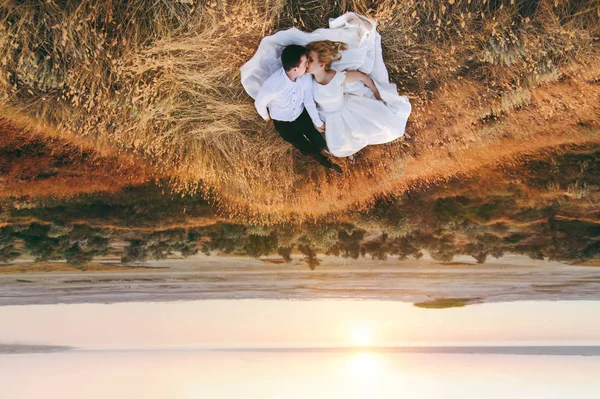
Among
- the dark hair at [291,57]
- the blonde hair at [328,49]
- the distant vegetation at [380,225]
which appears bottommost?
the distant vegetation at [380,225]

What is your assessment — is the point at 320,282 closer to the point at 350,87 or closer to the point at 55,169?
the point at 350,87

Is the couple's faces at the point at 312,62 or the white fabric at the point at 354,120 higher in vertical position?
the couple's faces at the point at 312,62

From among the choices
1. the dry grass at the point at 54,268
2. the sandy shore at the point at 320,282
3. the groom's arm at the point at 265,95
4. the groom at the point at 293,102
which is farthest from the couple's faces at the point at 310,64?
the dry grass at the point at 54,268

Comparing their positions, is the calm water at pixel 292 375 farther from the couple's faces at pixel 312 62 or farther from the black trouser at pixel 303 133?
the couple's faces at pixel 312 62

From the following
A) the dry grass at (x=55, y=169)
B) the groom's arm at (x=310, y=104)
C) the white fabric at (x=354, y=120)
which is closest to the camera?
the groom's arm at (x=310, y=104)

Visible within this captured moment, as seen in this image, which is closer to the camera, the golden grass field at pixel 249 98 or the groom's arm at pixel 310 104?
the groom's arm at pixel 310 104

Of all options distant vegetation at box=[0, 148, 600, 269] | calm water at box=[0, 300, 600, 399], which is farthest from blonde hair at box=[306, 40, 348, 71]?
calm water at box=[0, 300, 600, 399]

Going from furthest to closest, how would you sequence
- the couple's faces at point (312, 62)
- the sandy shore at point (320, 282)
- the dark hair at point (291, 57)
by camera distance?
the sandy shore at point (320, 282)
the couple's faces at point (312, 62)
the dark hair at point (291, 57)
